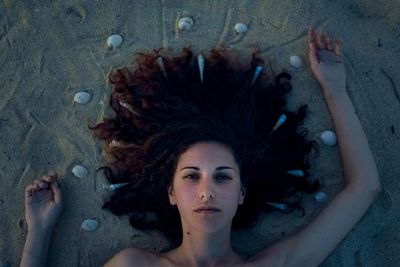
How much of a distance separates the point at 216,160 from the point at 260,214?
827mm

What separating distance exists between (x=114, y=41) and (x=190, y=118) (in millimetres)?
1012

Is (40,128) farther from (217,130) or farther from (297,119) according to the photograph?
(297,119)

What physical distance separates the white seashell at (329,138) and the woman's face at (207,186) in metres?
0.86

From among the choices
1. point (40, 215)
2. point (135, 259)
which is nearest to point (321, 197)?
point (135, 259)

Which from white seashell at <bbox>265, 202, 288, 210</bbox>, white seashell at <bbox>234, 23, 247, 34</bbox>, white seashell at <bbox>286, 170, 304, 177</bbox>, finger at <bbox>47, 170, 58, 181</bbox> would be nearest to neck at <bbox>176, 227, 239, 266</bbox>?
white seashell at <bbox>265, 202, 288, 210</bbox>

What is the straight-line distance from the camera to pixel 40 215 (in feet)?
13.3

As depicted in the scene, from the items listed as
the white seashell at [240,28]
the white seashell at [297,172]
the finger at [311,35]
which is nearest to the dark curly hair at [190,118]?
the white seashell at [297,172]

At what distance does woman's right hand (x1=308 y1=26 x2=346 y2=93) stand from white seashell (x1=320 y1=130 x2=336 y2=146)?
310mm

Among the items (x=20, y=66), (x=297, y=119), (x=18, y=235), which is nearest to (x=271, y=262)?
(x=297, y=119)

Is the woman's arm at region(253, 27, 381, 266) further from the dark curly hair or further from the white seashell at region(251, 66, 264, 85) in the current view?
the white seashell at region(251, 66, 264, 85)

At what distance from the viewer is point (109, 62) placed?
4328mm

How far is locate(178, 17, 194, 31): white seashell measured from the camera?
14.1 feet

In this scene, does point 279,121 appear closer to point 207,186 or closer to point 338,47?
point 338,47

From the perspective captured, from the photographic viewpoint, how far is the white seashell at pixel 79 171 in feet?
13.6
